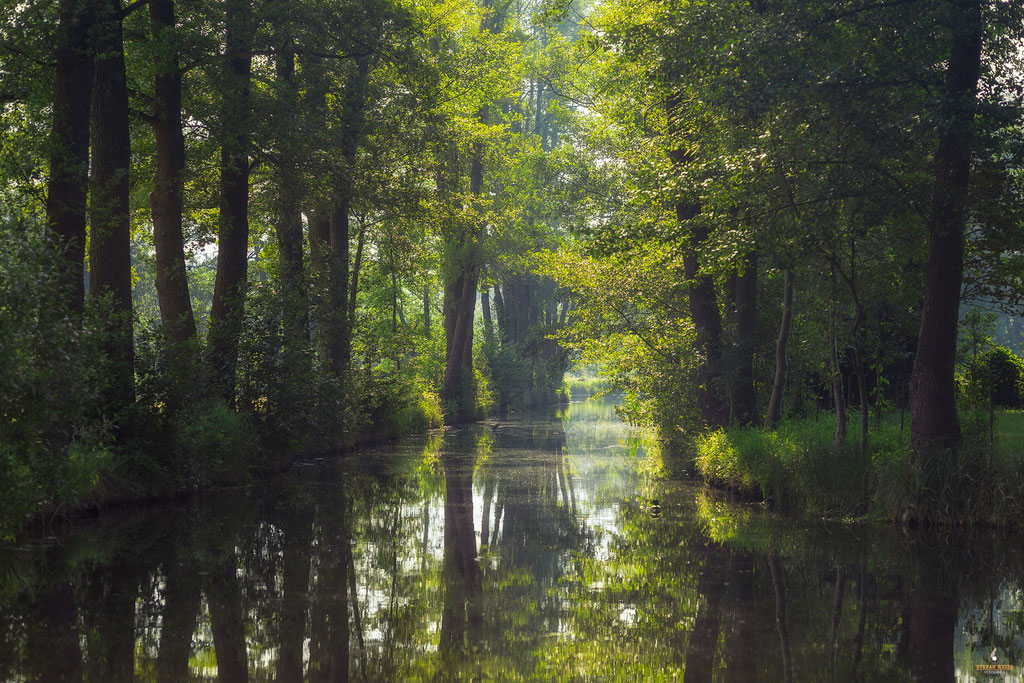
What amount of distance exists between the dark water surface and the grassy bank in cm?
49

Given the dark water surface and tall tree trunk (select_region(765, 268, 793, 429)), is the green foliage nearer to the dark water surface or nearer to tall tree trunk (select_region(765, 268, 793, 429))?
the dark water surface

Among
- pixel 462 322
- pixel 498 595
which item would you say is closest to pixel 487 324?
pixel 462 322

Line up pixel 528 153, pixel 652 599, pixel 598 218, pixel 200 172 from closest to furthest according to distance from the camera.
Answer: pixel 652 599, pixel 200 172, pixel 598 218, pixel 528 153

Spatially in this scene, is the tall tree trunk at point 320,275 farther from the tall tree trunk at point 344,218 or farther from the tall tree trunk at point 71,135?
the tall tree trunk at point 71,135

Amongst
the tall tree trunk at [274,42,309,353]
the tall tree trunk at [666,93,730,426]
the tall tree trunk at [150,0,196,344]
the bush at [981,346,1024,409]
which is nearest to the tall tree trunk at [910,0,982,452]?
the tall tree trunk at [666,93,730,426]

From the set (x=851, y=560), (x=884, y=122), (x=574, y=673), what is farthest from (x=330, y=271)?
(x=574, y=673)

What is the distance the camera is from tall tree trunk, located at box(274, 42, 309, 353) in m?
18.5

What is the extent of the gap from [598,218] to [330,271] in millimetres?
8429

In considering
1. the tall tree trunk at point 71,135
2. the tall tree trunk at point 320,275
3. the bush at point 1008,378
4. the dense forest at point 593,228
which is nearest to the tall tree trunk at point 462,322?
the dense forest at point 593,228

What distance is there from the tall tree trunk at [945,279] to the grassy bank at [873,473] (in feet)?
1.41

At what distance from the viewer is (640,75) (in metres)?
18.0

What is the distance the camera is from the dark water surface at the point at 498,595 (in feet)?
20.5

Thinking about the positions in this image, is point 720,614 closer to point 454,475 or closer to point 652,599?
point 652,599

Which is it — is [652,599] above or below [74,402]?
below
